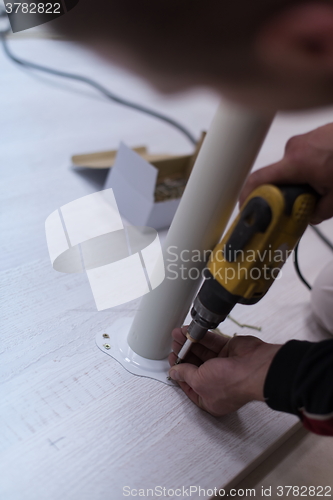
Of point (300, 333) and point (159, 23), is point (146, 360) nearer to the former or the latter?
point (300, 333)

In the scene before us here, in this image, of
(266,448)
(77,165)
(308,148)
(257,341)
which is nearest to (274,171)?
(308,148)

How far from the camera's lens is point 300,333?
52 centimetres

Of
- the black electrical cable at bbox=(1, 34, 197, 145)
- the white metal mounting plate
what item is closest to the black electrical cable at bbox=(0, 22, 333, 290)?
the black electrical cable at bbox=(1, 34, 197, 145)

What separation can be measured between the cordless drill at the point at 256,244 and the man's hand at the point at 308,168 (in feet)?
0.04

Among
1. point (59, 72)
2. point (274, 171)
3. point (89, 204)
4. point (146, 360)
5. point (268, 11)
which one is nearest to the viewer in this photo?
point (268, 11)

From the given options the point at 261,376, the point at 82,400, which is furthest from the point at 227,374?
the point at 82,400

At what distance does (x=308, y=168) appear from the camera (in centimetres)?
34

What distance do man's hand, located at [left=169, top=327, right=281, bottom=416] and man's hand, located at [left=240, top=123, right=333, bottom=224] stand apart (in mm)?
137

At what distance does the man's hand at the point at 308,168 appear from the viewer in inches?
13.3

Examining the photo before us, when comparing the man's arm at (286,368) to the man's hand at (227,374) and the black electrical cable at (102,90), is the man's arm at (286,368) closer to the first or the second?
the man's hand at (227,374)

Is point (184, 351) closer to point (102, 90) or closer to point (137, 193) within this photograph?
point (137, 193)

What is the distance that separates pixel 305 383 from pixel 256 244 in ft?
0.35

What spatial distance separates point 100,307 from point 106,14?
42 centimetres

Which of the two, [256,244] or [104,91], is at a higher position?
[256,244]
